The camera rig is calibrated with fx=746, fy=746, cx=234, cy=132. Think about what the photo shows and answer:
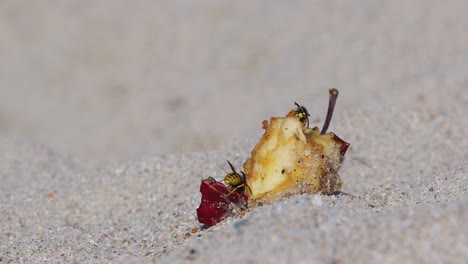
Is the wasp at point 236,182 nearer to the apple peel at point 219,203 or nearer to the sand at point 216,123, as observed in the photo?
the apple peel at point 219,203

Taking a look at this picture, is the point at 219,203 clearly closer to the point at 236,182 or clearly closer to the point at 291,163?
the point at 236,182

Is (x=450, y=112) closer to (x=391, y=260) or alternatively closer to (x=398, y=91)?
(x=398, y=91)

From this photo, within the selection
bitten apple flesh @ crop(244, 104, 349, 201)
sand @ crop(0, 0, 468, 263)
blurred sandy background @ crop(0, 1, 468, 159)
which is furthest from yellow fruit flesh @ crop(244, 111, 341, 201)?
blurred sandy background @ crop(0, 1, 468, 159)

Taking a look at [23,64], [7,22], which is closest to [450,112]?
[23,64]

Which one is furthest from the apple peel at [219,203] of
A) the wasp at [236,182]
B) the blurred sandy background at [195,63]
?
the blurred sandy background at [195,63]

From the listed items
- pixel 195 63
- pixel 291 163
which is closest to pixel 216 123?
pixel 195 63

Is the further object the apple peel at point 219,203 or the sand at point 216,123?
the apple peel at point 219,203
